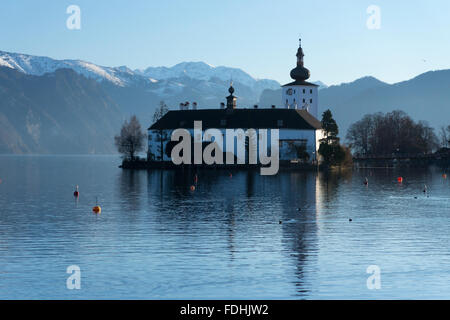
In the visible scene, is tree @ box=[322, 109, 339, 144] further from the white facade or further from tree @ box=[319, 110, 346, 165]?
the white facade

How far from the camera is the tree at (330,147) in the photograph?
177m

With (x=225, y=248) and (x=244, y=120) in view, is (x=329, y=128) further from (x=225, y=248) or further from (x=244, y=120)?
(x=225, y=248)

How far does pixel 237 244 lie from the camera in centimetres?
4666

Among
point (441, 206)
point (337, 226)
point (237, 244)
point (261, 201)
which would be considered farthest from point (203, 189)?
point (237, 244)

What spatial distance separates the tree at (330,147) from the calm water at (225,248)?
312 ft

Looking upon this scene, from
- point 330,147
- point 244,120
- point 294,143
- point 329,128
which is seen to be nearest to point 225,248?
point 330,147

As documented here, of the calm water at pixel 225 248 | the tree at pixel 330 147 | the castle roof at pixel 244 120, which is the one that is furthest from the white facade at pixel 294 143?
the calm water at pixel 225 248

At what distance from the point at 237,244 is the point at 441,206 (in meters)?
37.1

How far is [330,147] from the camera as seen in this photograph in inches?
6964

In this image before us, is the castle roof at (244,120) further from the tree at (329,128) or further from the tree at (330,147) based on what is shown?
the tree at (330,147)

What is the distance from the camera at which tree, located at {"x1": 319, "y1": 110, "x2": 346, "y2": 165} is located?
177450 millimetres

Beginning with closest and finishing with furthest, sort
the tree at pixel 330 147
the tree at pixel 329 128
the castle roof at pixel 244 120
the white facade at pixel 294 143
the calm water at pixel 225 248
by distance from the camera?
the calm water at pixel 225 248, the tree at pixel 330 147, the tree at pixel 329 128, the white facade at pixel 294 143, the castle roof at pixel 244 120

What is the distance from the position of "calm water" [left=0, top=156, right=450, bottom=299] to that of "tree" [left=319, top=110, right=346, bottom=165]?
95011 mm

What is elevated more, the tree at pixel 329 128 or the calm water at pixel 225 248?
the tree at pixel 329 128
